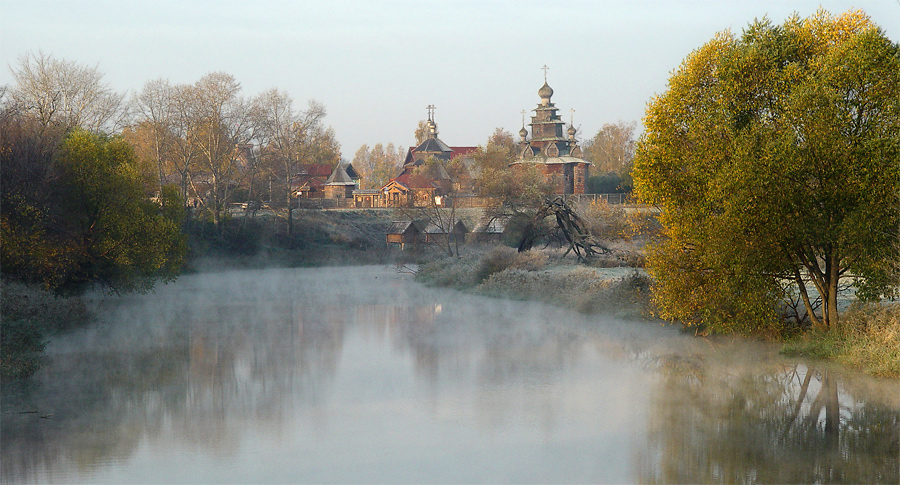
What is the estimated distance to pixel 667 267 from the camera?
19.0 m

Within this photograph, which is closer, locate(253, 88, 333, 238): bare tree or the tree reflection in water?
the tree reflection in water

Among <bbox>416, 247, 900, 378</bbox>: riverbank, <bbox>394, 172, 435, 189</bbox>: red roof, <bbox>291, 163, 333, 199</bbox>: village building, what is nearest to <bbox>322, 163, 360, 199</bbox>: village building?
<bbox>291, 163, 333, 199</bbox>: village building

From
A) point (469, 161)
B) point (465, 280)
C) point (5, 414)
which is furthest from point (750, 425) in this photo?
point (469, 161)

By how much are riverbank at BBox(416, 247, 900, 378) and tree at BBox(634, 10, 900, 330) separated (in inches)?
26.2

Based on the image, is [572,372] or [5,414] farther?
[572,372]

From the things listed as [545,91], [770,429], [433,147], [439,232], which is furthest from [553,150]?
[770,429]

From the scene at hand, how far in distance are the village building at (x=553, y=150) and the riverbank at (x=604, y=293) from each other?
4241 centimetres

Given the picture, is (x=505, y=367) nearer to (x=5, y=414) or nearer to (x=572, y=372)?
(x=572, y=372)

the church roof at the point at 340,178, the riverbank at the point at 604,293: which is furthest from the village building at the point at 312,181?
the riverbank at the point at 604,293

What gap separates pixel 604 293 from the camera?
27.4 m

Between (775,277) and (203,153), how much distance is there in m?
47.3

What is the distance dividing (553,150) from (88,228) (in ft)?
218

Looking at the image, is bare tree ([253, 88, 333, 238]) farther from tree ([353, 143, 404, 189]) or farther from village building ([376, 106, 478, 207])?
tree ([353, 143, 404, 189])

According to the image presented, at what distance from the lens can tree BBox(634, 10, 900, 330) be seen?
15.8 metres
